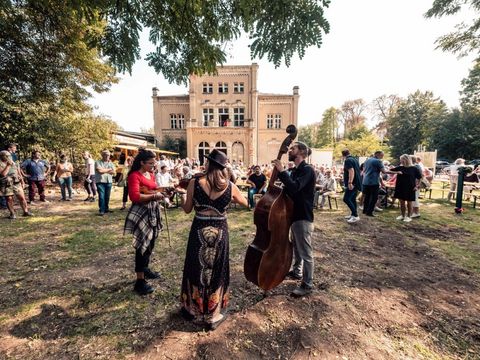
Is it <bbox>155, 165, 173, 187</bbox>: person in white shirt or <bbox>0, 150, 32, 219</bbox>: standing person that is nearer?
<bbox>0, 150, 32, 219</bbox>: standing person

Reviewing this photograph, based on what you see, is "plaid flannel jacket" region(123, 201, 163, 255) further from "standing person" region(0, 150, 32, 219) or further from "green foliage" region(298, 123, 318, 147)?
"green foliage" region(298, 123, 318, 147)

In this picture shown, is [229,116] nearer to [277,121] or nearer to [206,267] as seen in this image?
[277,121]

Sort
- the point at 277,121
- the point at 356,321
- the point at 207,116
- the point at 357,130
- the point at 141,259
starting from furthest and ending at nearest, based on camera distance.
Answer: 1. the point at 357,130
2. the point at 277,121
3. the point at 207,116
4. the point at 141,259
5. the point at 356,321

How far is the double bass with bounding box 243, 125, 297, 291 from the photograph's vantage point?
9.32 feet

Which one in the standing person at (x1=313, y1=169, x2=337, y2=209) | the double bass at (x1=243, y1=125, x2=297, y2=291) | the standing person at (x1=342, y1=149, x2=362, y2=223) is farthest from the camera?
the standing person at (x1=313, y1=169, x2=337, y2=209)

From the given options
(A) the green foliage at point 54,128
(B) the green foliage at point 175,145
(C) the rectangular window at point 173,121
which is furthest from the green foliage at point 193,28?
(C) the rectangular window at point 173,121

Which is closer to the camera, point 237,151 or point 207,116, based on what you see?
point 237,151

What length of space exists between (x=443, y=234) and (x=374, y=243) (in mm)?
2202

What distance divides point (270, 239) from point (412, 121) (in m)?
38.8

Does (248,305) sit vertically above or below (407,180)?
below

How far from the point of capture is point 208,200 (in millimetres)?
2441

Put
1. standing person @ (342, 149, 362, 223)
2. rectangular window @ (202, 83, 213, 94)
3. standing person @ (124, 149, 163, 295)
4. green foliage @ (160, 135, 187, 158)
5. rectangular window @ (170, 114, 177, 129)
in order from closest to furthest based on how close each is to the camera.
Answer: standing person @ (124, 149, 163, 295) < standing person @ (342, 149, 362, 223) < rectangular window @ (202, 83, 213, 94) < green foliage @ (160, 135, 187, 158) < rectangular window @ (170, 114, 177, 129)

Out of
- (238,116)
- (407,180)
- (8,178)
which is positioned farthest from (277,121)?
(8,178)

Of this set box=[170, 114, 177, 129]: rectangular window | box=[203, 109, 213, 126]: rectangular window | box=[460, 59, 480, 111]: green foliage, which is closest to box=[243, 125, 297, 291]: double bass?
box=[203, 109, 213, 126]: rectangular window
